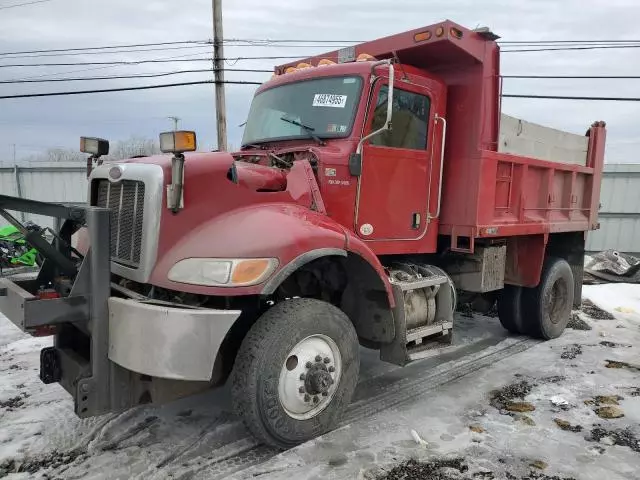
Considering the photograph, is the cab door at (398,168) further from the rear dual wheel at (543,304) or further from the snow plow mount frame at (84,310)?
the rear dual wheel at (543,304)

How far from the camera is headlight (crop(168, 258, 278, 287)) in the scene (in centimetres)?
298

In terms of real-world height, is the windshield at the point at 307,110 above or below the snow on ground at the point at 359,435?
above

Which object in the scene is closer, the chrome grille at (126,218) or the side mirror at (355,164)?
the chrome grille at (126,218)

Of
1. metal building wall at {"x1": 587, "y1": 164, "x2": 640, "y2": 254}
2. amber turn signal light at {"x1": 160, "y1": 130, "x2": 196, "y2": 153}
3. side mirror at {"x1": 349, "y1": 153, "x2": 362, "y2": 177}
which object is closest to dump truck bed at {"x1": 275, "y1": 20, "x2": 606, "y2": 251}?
side mirror at {"x1": 349, "y1": 153, "x2": 362, "y2": 177}

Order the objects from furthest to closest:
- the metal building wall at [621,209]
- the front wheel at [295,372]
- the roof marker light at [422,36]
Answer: the metal building wall at [621,209], the roof marker light at [422,36], the front wheel at [295,372]

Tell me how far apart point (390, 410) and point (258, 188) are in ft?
6.86

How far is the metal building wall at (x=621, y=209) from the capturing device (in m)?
15.1

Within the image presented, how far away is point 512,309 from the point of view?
649cm

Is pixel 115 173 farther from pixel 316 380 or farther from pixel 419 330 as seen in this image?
pixel 419 330

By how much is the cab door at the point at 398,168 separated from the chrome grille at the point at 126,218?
171 cm

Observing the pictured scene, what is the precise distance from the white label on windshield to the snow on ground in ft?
8.19

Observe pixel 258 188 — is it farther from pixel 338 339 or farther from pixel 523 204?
pixel 523 204

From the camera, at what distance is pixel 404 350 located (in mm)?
4062

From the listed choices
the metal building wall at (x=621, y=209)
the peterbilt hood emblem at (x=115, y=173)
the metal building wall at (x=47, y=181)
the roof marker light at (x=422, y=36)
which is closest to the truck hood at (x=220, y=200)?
the peterbilt hood emblem at (x=115, y=173)
